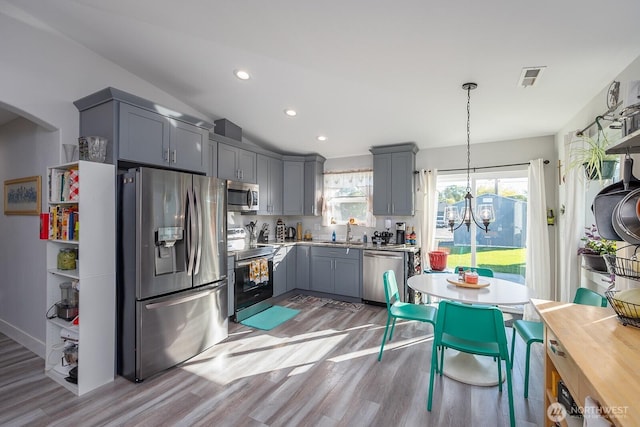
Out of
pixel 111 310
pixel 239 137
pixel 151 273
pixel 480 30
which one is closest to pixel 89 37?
pixel 239 137

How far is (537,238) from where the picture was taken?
3672 millimetres

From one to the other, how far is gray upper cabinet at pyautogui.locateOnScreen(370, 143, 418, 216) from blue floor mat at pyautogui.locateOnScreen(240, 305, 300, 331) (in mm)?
2073

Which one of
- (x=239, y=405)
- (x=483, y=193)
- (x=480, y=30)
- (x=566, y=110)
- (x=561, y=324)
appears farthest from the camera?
(x=483, y=193)

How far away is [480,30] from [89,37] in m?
3.40

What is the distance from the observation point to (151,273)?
2.46 m

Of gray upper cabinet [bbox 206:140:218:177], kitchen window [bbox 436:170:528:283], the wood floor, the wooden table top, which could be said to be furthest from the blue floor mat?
the wooden table top

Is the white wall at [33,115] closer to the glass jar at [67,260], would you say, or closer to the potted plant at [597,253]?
the glass jar at [67,260]

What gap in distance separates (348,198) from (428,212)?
141 centimetres

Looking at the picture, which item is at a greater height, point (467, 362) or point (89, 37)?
point (89, 37)

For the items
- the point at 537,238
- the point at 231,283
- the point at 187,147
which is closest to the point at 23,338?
the point at 231,283

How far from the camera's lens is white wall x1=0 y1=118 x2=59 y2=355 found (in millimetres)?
2922

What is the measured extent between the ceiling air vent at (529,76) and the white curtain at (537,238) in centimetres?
164

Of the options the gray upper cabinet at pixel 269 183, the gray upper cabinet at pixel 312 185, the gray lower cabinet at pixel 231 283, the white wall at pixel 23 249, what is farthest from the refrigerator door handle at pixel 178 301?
the gray upper cabinet at pixel 312 185

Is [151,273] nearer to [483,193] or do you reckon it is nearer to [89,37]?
[89,37]
